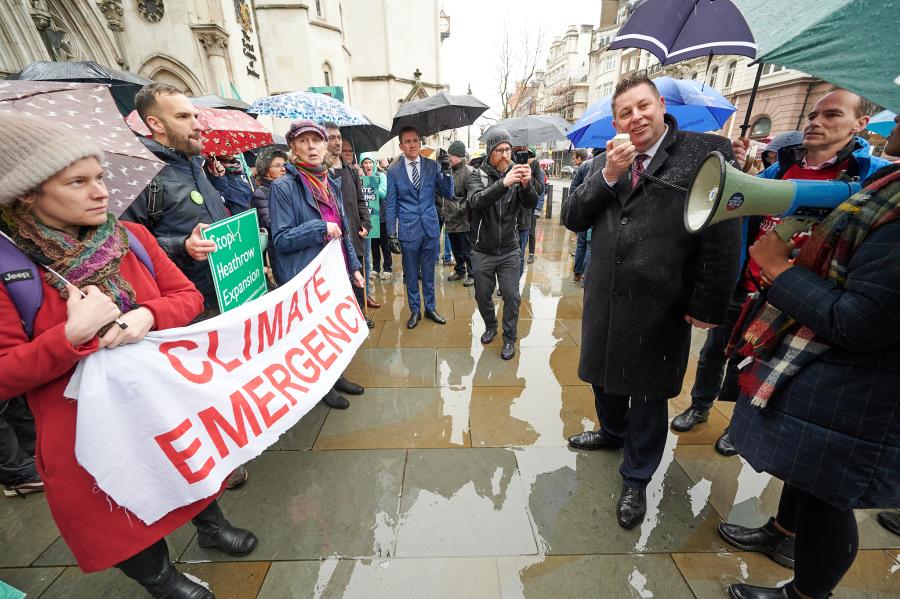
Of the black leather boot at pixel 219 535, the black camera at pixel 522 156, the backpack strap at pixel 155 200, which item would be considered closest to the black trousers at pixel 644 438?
the black leather boot at pixel 219 535

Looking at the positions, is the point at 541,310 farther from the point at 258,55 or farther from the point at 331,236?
the point at 258,55

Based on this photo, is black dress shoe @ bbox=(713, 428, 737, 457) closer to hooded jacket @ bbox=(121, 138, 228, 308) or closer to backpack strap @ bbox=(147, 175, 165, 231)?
hooded jacket @ bbox=(121, 138, 228, 308)

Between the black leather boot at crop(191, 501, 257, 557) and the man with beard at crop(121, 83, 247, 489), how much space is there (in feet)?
1.43

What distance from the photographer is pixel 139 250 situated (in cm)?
163

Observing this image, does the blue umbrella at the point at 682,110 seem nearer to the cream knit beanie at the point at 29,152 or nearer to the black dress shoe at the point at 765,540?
the black dress shoe at the point at 765,540

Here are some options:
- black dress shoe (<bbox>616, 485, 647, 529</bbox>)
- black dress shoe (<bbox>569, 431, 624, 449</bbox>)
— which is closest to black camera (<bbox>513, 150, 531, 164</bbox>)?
black dress shoe (<bbox>569, 431, 624, 449</bbox>)

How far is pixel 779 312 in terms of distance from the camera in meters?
1.48

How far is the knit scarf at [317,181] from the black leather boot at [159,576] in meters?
2.45

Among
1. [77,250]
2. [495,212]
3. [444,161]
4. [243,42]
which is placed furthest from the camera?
[243,42]

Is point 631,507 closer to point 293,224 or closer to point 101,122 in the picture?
point 293,224

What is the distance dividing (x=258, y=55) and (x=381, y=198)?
14603mm

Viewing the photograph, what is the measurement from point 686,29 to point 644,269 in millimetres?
2654

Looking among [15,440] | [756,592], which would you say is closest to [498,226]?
[756,592]

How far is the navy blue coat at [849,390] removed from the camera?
3.78 feet
